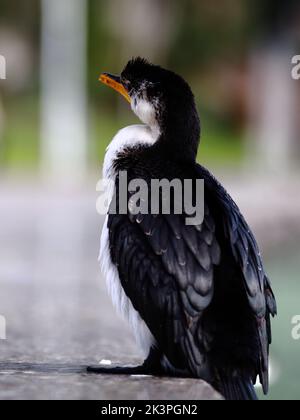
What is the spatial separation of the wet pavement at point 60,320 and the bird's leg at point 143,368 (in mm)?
61

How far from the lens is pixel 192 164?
5.59 meters

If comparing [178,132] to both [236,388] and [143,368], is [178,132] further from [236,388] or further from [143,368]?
[236,388]

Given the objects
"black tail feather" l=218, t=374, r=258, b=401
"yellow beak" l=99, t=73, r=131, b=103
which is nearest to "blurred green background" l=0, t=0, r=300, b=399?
"yellow beak" l=99, t=73, r=131, b=103

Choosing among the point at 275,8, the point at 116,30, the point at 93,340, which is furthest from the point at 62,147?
the point at 93,340

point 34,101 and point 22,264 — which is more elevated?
point 34,101

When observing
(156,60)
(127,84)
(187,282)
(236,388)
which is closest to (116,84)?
(127,84)

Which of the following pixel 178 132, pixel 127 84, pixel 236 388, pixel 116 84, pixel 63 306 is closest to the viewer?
pixel 236 388

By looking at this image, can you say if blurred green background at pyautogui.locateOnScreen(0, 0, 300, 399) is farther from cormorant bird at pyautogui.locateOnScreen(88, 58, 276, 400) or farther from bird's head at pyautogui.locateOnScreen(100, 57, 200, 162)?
cormorant bird at pyautogui.locateOnScreen(88, 58, 276, 400)

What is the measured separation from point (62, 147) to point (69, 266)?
712 inches

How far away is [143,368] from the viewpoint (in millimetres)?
5500

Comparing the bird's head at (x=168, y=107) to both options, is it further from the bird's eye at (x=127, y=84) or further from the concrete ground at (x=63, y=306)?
the concrete ground at (x=63, y=306)

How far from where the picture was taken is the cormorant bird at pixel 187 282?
5121mm

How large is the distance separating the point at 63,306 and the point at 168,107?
3532 mm
